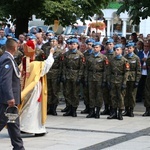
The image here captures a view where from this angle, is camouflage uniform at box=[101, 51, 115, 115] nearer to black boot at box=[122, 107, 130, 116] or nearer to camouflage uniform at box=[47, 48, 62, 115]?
black boot at box=[122, 107, 130, 116]

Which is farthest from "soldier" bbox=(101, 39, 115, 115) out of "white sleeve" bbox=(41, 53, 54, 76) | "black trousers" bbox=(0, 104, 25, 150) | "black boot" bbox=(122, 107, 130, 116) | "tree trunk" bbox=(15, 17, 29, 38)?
"tree trunk" bbox=(15, 17, 29, 38)

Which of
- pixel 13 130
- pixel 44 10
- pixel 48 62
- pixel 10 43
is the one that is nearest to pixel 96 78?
pixel 48 62

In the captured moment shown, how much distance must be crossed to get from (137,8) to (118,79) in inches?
172

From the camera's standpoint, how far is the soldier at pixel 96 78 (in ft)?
53.1

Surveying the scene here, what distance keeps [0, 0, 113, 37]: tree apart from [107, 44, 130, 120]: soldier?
325 inches

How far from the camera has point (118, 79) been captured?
16.0m

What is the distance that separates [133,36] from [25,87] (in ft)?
32.6

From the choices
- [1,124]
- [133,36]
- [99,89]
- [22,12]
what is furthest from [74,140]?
[22,12]

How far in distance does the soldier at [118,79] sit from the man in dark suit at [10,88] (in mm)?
5626

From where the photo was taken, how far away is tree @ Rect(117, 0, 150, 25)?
19578 millimetres

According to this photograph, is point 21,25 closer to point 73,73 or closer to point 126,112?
point 73,73

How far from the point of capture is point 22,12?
24.5 metres

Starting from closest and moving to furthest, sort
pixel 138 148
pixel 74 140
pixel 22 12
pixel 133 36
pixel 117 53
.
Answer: pixel 138 148
pixel 74 140
pixel 117 53
pixel 133 36
pixel 22 12

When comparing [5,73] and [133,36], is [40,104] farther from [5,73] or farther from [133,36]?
[133,36]
